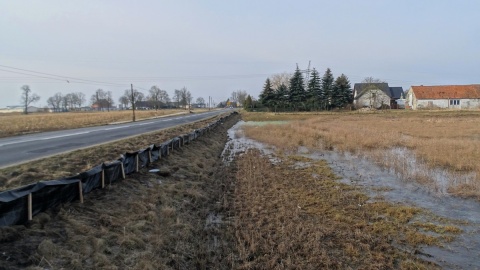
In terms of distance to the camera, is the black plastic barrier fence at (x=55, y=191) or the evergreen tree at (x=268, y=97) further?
the evergreen tree at (x=268, y=97)

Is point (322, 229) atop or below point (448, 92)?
below

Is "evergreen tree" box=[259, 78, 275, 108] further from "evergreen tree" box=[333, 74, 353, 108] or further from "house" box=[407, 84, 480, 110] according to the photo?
"house" box=[407, 84, 480, 110]

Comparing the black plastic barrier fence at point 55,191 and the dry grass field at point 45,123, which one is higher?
the dry grass field at point 45,123

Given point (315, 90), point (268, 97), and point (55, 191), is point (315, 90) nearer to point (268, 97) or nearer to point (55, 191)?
point (268, 97)

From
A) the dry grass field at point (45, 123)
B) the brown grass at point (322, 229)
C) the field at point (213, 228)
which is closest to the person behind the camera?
the field at point (213, 228)

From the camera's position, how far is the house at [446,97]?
66812 mm

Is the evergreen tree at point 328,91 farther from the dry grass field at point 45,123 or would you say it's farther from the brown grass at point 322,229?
the brown grass at point 322,229

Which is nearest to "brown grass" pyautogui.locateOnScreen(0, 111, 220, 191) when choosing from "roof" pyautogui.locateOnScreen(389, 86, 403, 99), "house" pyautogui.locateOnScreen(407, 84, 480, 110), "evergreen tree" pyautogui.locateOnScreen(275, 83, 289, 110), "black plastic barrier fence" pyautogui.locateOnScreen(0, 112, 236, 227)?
"black plastic barrier fence" pyautogui.locateOnScreen(0, 112, 236, 227)

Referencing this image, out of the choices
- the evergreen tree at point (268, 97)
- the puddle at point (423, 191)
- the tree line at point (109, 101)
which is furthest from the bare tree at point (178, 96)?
the puddle at point (423, 191)

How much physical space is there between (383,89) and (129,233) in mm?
77915

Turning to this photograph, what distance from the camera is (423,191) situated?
396 inches

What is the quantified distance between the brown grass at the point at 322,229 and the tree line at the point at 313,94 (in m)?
57.7

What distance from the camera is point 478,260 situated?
5.62 m

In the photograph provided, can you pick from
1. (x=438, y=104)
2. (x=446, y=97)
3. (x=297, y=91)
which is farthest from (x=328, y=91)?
(x=446, y=97)
